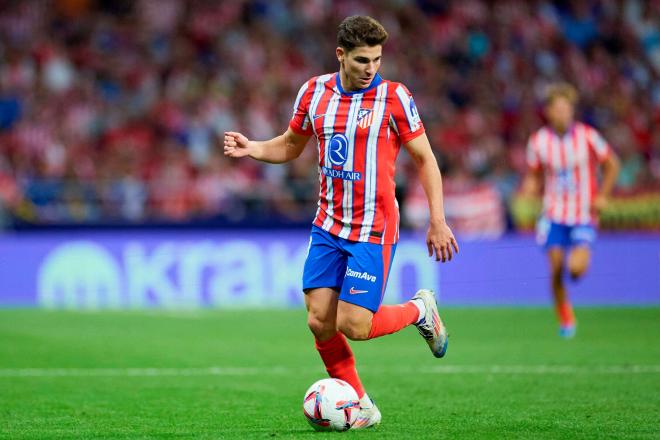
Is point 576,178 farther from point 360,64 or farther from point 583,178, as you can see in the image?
point 360,64

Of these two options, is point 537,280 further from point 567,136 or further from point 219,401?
point 219,401

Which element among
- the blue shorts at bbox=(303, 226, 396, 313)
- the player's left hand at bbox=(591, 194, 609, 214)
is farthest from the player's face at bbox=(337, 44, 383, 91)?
the player's left hand at bbox=(591, 194, 609, 214)

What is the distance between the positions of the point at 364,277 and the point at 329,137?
0.86m

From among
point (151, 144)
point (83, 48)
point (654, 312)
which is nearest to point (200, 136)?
point (151, 144)

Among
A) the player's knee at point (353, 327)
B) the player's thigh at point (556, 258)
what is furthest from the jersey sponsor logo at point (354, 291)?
the player's thigh at point (556, 258)

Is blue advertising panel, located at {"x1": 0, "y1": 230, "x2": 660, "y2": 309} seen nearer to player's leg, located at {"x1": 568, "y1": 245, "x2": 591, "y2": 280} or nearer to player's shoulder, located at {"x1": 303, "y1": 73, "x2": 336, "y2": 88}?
player's leg, located at {"x1": 568, "y1": 245, "x2": 591, "y2": 280}

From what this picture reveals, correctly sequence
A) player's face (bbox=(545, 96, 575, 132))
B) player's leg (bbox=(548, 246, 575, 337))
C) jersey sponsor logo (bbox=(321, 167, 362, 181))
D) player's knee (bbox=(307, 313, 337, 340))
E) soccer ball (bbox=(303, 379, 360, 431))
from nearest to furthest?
soccer ball (bbox=(303, 379, 360, 431))
jersey sponsor logo (bbox=(321, 167, 362, 181))
player's knee (bbox=(307, 313, 337, 340))
player's face (bbox=(545, 96, 575, 132))
player's leg (bbox=(548, 246, 575, 337))

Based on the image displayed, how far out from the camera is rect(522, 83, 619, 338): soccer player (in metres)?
12.6

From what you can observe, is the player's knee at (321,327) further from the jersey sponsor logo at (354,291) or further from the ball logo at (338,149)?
the ball logo at (338,149)

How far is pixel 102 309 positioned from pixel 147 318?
5.06ft

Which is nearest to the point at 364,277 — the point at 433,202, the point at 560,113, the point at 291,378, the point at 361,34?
the point at 433,202

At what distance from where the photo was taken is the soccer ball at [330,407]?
21.3 ft

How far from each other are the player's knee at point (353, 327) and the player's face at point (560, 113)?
21.2ft

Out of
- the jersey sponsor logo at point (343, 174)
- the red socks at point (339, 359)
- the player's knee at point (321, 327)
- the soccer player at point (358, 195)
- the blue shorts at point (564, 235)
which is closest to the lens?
the soccer player at point (358, 195)
